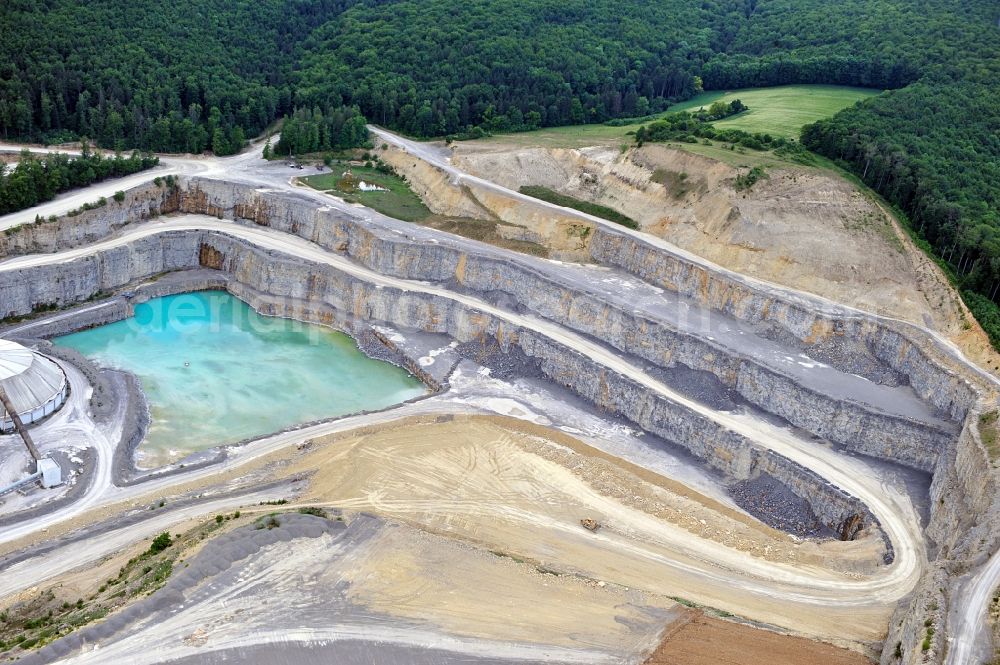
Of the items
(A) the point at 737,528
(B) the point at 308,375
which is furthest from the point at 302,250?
(A) the point at 737,528

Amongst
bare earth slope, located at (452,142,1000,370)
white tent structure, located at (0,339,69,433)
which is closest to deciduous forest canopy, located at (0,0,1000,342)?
bare earth slope, located at (452,142,1000,370)

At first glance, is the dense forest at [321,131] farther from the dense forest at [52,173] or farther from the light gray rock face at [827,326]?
the light gray rock face at [827,326]

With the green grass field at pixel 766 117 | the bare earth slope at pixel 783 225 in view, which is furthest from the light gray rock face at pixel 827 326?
the green grass field at pixel 766 117

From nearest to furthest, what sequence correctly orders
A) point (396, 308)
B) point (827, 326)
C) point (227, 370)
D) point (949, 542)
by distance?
point (949, 542)
point (827, 326)
point (227, 370)
point (396, 308)

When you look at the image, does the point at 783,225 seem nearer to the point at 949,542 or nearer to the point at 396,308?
the point at 949,542

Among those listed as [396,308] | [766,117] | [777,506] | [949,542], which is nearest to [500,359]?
[396,308]

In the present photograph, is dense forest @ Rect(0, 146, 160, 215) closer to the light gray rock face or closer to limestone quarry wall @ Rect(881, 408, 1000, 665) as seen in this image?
the light gray rock face

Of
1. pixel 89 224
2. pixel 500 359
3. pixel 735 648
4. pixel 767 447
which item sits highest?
pixel 89 224

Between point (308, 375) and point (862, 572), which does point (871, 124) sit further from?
point (308, 375)
